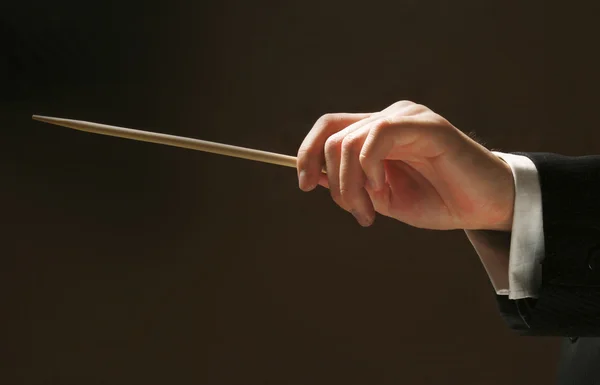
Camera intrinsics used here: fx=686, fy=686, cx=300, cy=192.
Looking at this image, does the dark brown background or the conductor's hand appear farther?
the dark brown background

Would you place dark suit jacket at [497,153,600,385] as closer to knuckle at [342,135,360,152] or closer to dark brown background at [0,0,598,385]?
knuckle at [342,135,360,152]

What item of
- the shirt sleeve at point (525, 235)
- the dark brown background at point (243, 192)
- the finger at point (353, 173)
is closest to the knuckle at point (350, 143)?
the finger at point (353, 173)

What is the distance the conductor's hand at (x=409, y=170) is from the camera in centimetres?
46

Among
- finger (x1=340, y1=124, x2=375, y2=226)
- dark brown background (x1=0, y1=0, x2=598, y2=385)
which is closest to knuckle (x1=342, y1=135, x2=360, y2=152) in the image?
finger (x1=340, y1=124, x2=375, y2=226)

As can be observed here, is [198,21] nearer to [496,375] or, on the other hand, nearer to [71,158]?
[71,158]

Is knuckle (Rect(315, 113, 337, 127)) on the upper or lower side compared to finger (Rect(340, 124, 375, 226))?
upper

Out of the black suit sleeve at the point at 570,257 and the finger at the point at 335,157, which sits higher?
the finger at the point at 335,157

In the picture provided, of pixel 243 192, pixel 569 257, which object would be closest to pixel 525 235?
pixel 569 257

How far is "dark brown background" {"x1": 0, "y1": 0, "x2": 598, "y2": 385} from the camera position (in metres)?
1.00

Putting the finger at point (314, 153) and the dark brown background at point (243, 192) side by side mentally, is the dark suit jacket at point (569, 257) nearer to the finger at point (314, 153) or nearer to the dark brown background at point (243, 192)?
the finger at point (314, 153)

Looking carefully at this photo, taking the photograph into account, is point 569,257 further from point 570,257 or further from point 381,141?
point 381,141

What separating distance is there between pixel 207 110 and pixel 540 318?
644 millimetres

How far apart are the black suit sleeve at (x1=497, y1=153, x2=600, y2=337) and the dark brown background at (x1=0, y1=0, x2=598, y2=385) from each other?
0.57m

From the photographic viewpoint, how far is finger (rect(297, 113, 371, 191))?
1.58 feet
